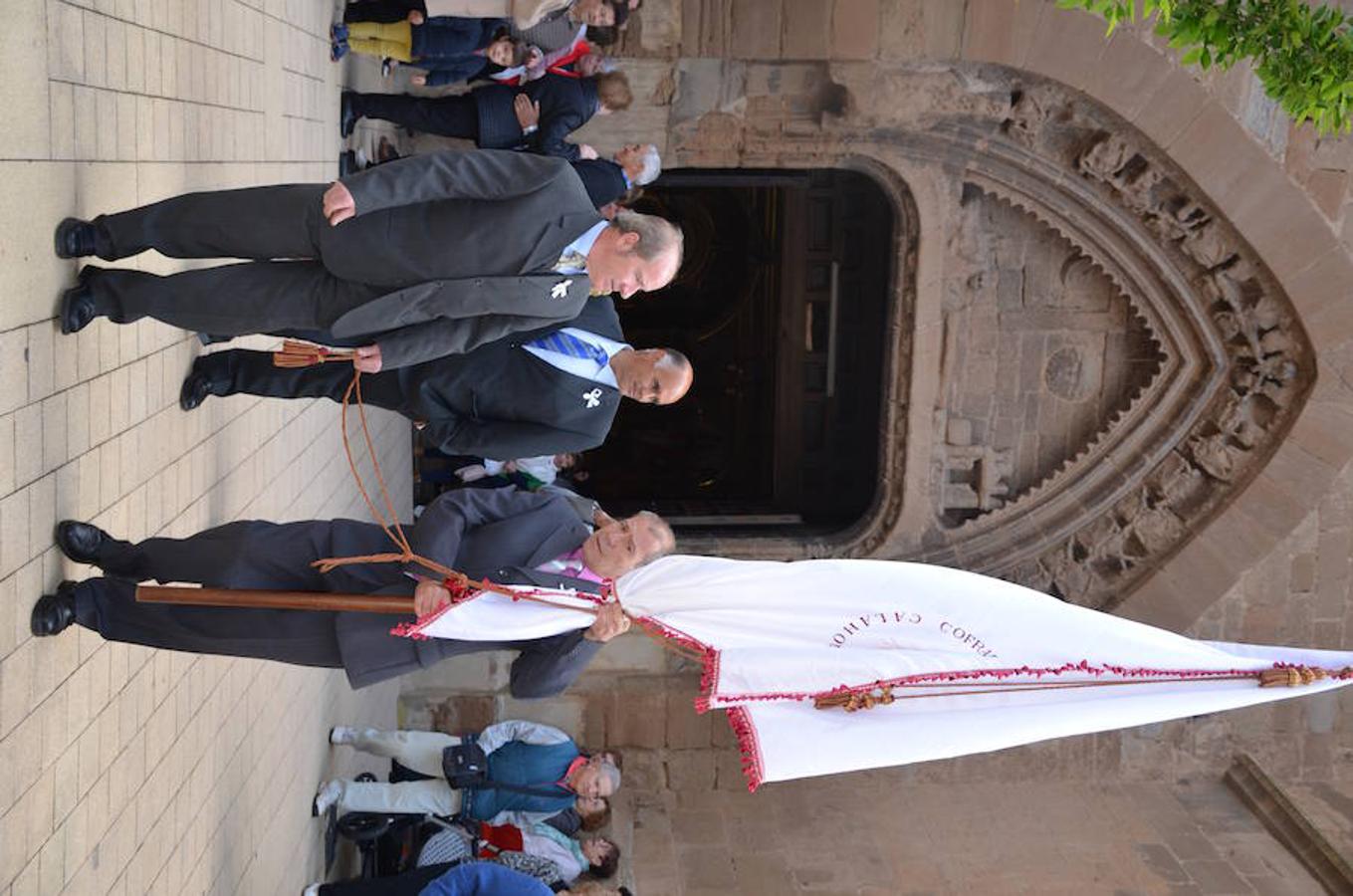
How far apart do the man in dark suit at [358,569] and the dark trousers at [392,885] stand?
1.94 meters

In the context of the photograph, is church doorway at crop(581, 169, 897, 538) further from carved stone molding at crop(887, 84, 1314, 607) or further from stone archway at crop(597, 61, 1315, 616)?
carved stone molding at crop(887, 84, 1314, 607)

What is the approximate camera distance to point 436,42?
7.73 meters

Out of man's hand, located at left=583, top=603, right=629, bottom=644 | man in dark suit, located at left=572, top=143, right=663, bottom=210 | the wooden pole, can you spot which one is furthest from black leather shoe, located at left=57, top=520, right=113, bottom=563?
man in dark suit, located at left=572, top=143, right=663, bottom=210

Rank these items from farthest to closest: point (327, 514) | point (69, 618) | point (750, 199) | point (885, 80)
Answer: point (750, 199)
point (885, 80)
point (327, 514)
point (69, 618)

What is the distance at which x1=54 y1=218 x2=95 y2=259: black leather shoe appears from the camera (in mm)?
4414

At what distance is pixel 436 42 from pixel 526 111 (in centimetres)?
67

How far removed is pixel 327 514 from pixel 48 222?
369 centimetres

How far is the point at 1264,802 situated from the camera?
9.02m

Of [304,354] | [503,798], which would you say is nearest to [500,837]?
[503,798]

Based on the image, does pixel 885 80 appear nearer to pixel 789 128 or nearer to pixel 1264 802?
pixel 789 128

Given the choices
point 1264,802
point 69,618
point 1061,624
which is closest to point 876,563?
point 1061,624

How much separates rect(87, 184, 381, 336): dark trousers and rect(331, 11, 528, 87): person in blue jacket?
3241 mm

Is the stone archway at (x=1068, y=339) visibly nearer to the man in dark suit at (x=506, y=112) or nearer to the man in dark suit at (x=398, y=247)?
the man in dark suit at (x=506, y=112)

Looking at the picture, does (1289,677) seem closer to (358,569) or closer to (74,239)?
(358,569)
